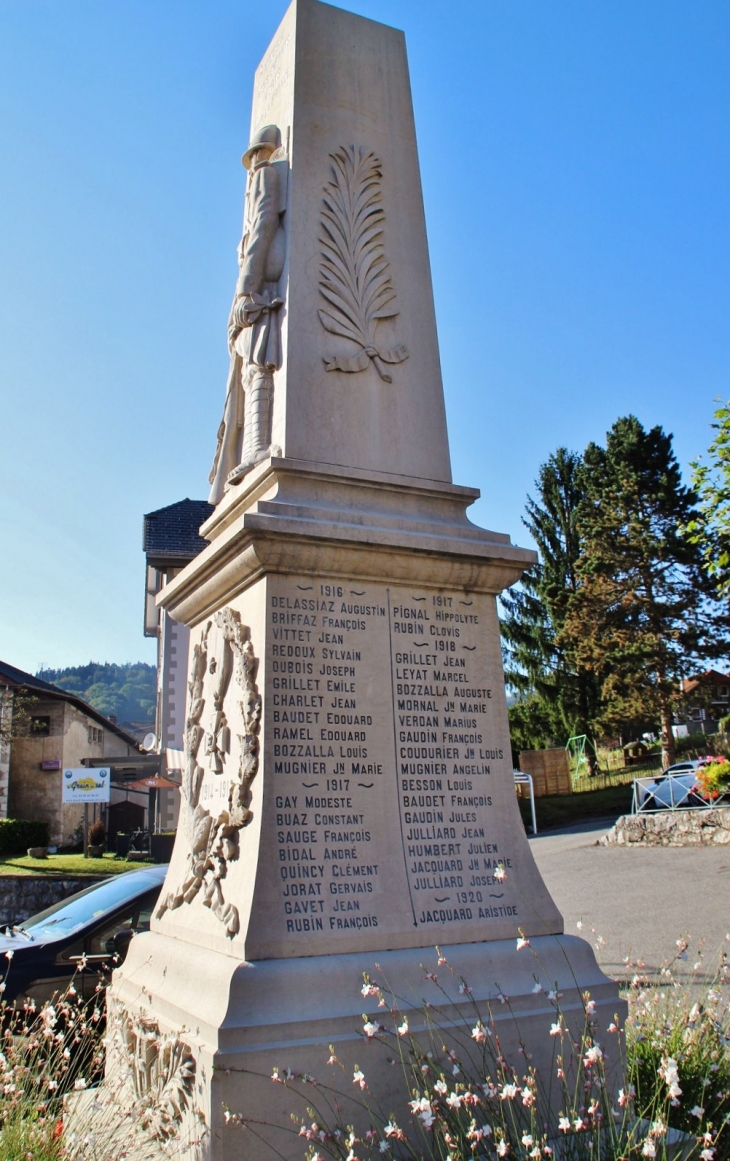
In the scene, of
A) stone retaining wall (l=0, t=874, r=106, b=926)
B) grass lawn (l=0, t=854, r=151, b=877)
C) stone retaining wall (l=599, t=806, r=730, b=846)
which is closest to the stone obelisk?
stone retaining wall (l=599, t=806, r=730, b=846)

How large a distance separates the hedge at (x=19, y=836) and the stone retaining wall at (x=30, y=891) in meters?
11.3

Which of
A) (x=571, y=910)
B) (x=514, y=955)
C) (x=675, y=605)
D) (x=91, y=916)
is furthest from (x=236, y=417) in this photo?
(x=675, y=605)

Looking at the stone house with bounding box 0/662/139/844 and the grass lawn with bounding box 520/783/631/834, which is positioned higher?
the stone house with bounding box 0/662/139/844

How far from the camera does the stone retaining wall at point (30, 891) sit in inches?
722

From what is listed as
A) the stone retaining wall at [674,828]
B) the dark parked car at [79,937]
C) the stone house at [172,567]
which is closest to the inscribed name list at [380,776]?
the dark parked car at [79,937]

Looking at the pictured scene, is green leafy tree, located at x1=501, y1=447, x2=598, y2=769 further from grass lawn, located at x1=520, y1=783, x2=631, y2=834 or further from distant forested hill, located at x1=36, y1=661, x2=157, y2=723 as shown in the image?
distant forested hill, located at x1=36, y1=661, x2=157, y2=723

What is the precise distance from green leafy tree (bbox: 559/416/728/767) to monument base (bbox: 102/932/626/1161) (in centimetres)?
3131

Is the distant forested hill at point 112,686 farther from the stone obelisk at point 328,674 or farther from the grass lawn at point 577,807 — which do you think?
the stone obelisk at point 328,674

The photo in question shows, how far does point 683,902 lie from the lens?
438 inches

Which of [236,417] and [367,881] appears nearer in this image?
[367,881]

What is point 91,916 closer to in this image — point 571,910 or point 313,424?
point 313,424

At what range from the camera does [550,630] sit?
132 feet

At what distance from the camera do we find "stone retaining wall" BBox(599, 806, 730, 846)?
1780 cm

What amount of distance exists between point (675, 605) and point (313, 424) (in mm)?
32152
